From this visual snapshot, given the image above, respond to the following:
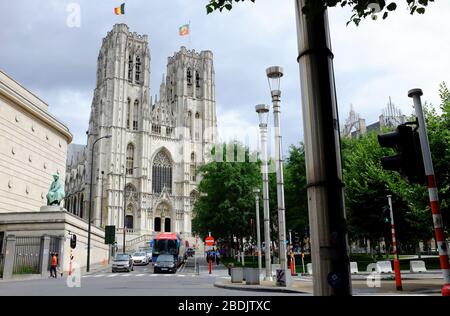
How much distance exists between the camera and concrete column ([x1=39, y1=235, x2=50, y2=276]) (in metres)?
27.3

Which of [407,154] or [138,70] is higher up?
[138,70]

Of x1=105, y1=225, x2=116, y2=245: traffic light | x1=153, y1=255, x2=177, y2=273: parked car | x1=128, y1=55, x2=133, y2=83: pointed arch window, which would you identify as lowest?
x1=153, y1=255, x2=177, y2=273: parked car

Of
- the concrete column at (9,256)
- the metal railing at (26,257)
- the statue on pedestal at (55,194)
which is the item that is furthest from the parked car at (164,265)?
the statue on pedestal at (55,194)

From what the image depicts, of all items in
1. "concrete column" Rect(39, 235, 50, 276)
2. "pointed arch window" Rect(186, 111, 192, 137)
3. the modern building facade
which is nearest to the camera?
"concrete column" Rect(39, 235, 50, 276)

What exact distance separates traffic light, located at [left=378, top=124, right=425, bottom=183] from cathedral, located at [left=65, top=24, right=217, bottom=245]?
6817 cm

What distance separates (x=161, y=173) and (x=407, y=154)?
78.8 meters

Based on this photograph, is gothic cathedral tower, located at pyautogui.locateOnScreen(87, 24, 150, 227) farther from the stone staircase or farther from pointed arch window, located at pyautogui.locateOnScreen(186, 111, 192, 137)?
pointed arch window, located at pyautogui.locateOnScreen(186, 111, 192, 137)

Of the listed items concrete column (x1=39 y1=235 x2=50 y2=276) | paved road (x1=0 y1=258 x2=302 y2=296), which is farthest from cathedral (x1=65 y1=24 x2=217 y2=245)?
paved road (x1=0 y1=258 x2=302 y2=296)

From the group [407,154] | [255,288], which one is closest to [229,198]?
[255,288]

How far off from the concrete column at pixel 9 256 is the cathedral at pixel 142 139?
144 feet

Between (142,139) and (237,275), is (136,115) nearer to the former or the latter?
(142,139)

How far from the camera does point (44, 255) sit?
27.9 m

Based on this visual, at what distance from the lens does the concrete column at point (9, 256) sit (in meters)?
24.8
